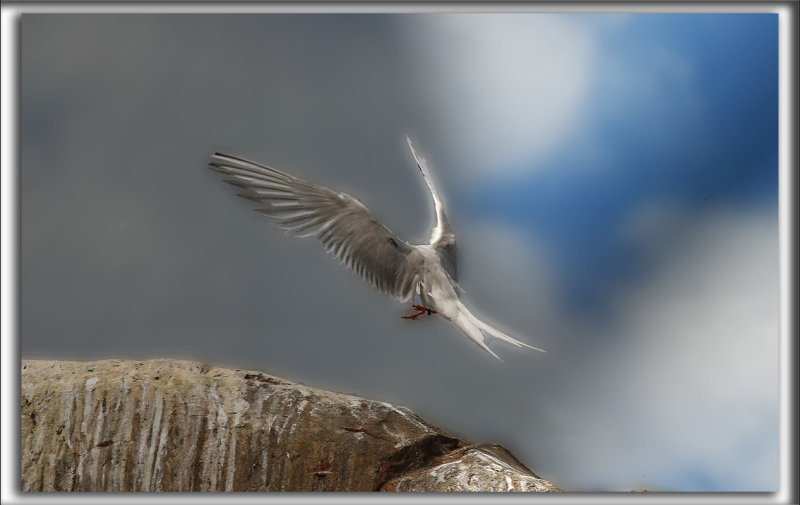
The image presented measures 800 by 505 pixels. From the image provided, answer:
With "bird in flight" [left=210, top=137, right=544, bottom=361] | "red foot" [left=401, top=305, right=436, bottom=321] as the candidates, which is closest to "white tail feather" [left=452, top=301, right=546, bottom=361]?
"bird in flight" [left=210, top=137, right=544, bottom=361]

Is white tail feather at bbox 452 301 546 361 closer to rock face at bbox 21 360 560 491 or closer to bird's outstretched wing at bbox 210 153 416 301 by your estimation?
bird's outstretched wing at bbox 210 153 416 301

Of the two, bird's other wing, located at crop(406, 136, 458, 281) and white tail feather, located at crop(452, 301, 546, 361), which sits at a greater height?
bird's other wing, located at crop(406, 136, 458, 281)

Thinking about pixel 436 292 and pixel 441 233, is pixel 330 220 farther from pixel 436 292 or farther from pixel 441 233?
pixel 441 233

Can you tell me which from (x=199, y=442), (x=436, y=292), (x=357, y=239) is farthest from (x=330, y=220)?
(x=199, y=442)

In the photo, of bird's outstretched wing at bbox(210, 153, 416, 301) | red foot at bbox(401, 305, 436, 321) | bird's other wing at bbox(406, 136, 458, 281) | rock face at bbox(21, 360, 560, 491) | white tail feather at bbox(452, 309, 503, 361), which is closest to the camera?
bird's outstretched wing at bbox(210, 153, 416, 301)

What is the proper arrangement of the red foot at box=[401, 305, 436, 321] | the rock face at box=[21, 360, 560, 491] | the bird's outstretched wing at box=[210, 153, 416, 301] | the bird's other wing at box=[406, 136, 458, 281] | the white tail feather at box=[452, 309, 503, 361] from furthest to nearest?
the bird's other wing at box=[406, 136, 458, 281] → the red foot at box=[401, 305, 436, 321] → the rock face at box=[21, 360, 560, 491] → the white tail feather at box=[452, 309, 503, 361] → the bird's outstretched wing at box=[210, 153, 416, 301]

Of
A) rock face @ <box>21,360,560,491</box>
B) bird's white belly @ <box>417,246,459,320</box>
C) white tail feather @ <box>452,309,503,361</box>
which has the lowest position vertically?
rock face @ <box>21,360,560,491</box>

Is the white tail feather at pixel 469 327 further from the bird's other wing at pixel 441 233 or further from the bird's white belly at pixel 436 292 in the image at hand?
the bird's other wing at pixel 441 233
